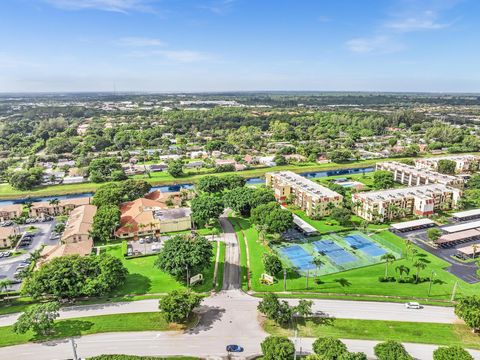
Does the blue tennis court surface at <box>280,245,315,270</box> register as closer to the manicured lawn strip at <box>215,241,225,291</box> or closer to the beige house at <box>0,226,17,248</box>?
the manicured lawn strip at <box>215,241,225,291</box>

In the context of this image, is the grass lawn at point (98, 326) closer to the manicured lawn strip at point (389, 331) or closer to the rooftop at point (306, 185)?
the manicured lawn strip at point (389, 331)

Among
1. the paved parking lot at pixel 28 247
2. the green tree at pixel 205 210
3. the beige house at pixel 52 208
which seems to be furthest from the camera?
the beige house at pixel 52 208

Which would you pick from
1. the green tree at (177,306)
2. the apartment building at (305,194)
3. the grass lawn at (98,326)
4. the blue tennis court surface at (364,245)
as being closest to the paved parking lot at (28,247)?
the grass lawn at (98,326)

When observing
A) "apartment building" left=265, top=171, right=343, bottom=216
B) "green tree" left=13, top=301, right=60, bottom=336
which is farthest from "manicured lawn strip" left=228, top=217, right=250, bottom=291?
"green tree" left=13, top=301, right=60, bottom=336

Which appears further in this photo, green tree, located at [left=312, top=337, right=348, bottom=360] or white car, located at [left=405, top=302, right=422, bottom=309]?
white car, located at [left=405, top=302, right=422, bottom=309]

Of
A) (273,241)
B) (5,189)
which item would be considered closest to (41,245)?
(273,241)

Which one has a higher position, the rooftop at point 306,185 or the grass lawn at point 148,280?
the rooftop at point 306,185

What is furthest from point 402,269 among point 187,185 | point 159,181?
point 159,181
